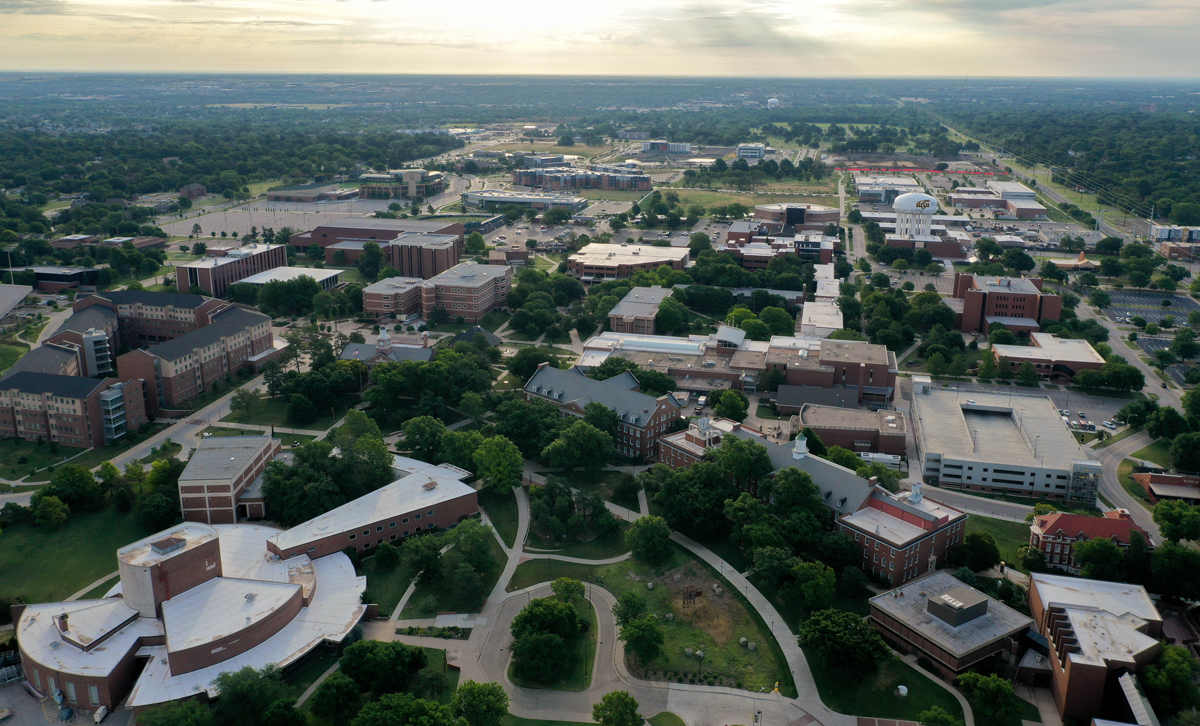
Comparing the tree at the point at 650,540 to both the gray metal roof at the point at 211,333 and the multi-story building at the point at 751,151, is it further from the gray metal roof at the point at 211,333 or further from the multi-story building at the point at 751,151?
the multi-story building at the point at 751,151

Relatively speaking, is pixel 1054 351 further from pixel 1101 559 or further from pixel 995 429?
pixel 1101 559

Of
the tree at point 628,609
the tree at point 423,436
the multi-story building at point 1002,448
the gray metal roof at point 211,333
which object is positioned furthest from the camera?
the gray metal roof at point 211,333

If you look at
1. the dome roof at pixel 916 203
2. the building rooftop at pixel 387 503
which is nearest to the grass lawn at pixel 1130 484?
the building rooftop at pixel 387 503

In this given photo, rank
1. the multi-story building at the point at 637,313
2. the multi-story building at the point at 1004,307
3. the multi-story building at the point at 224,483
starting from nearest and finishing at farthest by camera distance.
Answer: the multi-story building at the point at 224,483 → the multi-story building at the point at 637,313 → the multi-story building at the point at 1004,307

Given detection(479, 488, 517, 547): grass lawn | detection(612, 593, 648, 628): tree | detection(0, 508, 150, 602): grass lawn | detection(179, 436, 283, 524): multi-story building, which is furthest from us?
detection(479, 488, 517, 547): grass lawn

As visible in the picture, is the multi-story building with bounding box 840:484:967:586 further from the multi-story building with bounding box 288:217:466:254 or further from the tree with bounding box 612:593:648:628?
the multi-story building with bounding box 288:217:466:254

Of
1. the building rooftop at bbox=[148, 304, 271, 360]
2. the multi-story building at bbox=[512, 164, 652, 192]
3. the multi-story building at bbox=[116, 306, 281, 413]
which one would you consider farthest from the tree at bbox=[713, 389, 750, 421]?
the multi-story building at bbox=[512, 164, 652, 192]

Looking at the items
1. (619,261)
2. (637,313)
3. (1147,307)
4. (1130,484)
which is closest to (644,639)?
(1130,484)
